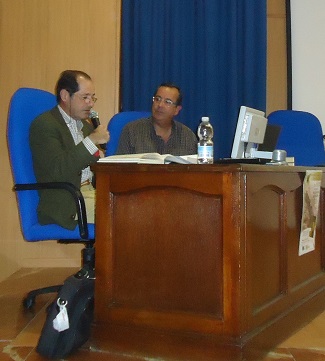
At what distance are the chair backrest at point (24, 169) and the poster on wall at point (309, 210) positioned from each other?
90 centimetres

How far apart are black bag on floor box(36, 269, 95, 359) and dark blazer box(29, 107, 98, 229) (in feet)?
1.76

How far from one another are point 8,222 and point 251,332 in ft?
6.77

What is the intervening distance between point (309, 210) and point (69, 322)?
1.05 m

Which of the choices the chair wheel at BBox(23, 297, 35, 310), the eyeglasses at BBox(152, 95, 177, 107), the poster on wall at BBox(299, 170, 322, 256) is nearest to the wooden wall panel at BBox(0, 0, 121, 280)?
the eyeglasses at BBox(152, 95, 177, 107)

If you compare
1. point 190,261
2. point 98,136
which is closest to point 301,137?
point 98,136

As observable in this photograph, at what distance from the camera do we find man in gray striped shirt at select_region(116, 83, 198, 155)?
8.86 feet

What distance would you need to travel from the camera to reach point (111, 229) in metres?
1.54

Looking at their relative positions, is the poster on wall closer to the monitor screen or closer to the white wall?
the monitor screen

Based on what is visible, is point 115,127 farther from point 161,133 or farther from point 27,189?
point 27,189

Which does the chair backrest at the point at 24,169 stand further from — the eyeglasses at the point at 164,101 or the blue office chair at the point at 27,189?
the eyeglasses at the point at 164,101

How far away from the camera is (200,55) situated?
132 inches

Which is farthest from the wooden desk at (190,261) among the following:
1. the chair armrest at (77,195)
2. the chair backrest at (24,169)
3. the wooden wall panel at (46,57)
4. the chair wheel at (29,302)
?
the wooden wall panel at (46,57)

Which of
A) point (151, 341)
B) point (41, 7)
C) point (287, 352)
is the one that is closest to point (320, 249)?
point (287, 352)

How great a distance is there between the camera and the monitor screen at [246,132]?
2088mm
